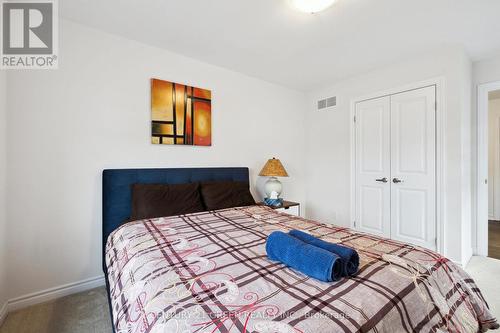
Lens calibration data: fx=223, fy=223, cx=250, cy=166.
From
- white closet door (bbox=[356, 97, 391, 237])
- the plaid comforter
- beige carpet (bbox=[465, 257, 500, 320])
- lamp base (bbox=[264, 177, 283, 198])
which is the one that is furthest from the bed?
white closet door (bbox=[356, 97, 391, 237])

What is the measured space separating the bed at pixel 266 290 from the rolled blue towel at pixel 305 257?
3 centimetres

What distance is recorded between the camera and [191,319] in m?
0.72

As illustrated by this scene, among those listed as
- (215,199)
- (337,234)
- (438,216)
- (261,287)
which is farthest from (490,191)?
(261,287)

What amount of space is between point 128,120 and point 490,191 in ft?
21.0

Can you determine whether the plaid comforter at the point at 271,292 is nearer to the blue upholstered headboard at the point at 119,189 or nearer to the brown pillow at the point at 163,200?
the brown pillow at the point at 163,200

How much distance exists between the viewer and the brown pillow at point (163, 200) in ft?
6.90

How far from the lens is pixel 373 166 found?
3.15 meters

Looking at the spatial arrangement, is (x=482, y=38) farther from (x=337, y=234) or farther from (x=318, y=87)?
(x=337, y=234)

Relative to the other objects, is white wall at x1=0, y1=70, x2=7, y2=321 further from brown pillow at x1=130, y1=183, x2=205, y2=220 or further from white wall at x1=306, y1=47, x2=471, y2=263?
white wall at x1=306, y1=47, x2=471, y2=263

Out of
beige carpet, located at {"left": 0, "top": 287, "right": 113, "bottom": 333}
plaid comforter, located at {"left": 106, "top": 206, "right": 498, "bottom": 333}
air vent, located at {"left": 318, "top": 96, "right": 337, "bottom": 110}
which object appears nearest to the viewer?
plaid comforter, located at {"left": 106, "top": 206, "right": 498, "bottom": 333}

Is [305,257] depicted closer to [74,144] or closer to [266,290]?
[266,290]

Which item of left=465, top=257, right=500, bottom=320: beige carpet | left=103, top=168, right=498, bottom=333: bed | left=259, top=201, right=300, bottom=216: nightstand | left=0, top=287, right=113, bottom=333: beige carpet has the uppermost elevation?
left=103, top=168, right=498, bottom=333: bed

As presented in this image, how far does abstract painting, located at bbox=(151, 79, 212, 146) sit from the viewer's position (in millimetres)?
2447

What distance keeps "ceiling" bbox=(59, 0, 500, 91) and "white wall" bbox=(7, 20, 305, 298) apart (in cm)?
26
